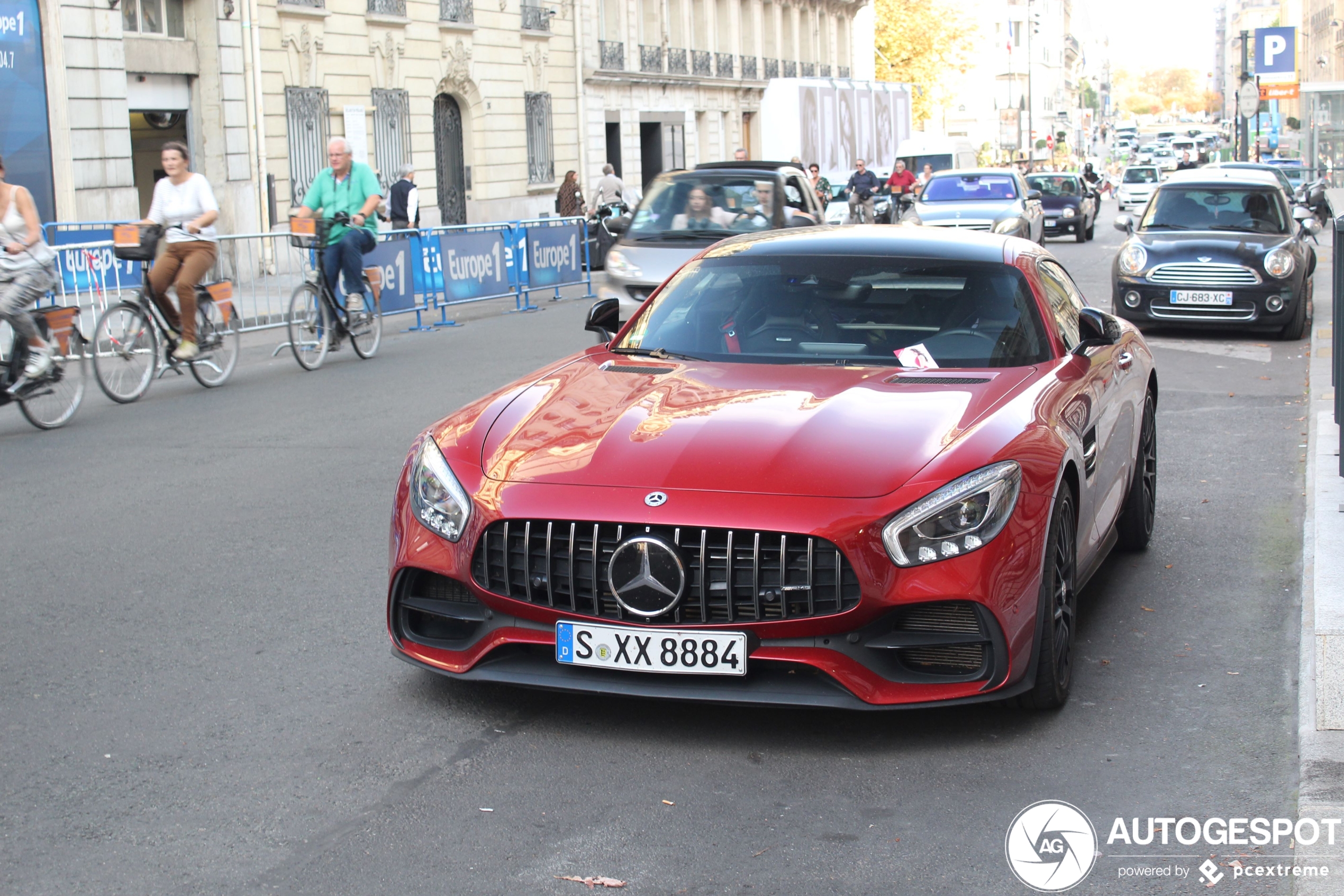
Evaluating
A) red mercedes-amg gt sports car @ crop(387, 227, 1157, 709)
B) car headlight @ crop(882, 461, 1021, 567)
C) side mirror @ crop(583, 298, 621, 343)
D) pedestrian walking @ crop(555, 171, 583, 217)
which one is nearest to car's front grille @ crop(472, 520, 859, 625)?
red mercedes-amg gt sports car @ crop(387, 227, 1157, 709)

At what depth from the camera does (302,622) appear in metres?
5.81

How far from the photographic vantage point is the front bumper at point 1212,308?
50.1 ft

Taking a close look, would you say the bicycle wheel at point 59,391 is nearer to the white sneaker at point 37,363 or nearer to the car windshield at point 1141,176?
the white sneaker at point 37,363

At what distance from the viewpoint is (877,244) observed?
614cm

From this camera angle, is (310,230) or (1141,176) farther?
(1141,176)

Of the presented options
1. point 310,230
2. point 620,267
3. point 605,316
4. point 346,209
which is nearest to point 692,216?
point 620,267

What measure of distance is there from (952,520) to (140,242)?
9.40m

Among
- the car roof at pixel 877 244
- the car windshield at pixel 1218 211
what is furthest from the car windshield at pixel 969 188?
the car roof at pixel 877 244

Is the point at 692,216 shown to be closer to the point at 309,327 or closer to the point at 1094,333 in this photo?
the point at 309,327

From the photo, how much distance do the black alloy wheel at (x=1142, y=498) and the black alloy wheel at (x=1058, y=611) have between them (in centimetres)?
152

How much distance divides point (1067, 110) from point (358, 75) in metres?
137

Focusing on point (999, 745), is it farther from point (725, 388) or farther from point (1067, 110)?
point (1067, 110)

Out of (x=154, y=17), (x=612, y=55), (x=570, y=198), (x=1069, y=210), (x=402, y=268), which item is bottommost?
(x=402, y=268)

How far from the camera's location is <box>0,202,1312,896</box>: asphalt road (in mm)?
3705
